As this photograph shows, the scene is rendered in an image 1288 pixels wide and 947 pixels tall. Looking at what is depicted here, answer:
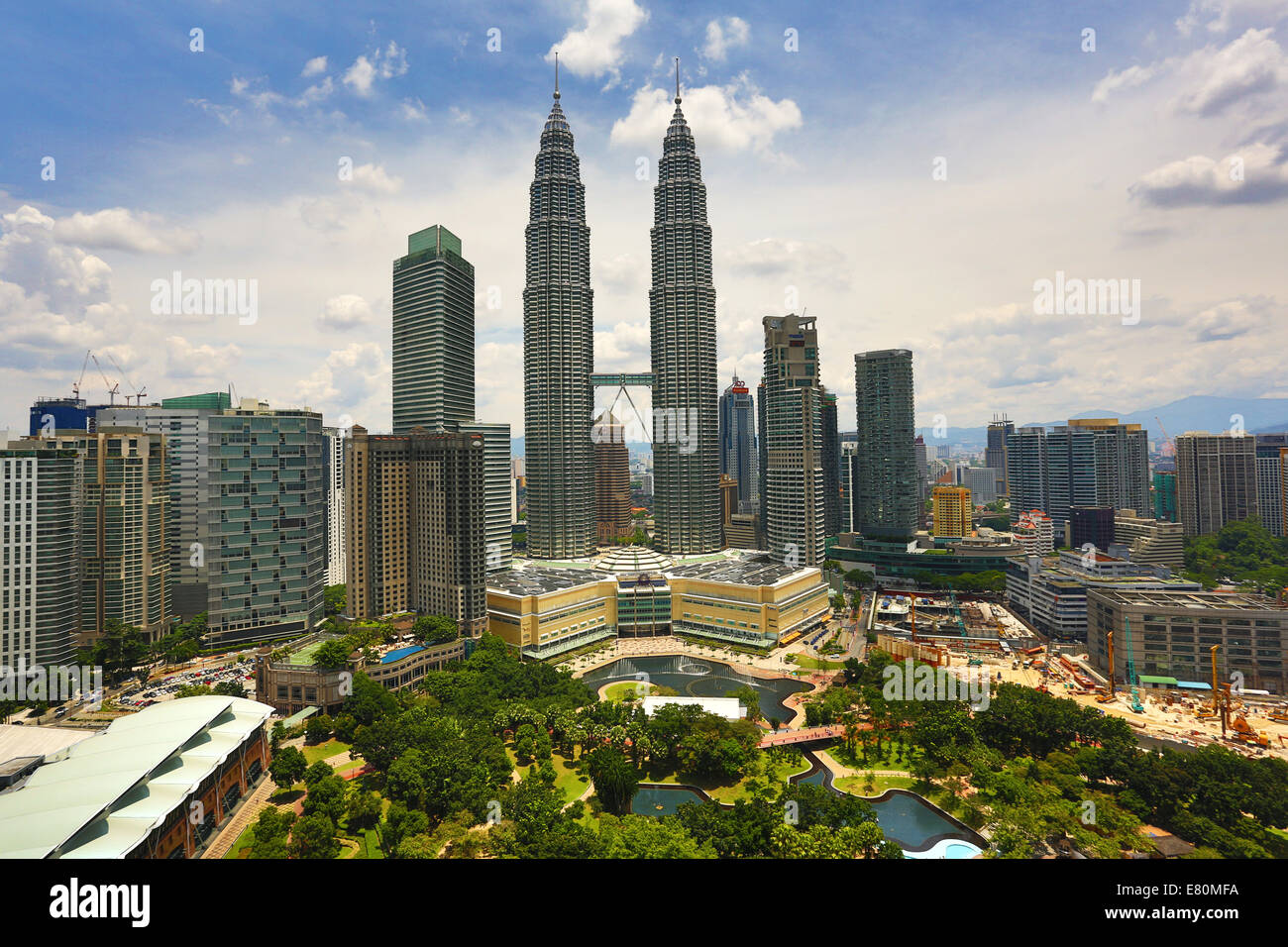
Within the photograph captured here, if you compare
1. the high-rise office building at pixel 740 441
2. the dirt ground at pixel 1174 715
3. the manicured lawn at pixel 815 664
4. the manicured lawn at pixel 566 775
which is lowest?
the dirt ground at pixel 1174 715

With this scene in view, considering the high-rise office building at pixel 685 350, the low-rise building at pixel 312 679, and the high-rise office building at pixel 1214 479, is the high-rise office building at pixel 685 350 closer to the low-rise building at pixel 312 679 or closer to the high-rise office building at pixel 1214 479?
the low-rise building at pixel 312 679

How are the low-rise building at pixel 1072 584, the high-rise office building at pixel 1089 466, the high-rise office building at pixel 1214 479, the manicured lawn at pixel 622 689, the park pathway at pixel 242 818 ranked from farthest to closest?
the high-rise office building at pixel 1089 466, the high-rise office building at pixel 1214 479, the low-rise building at pixel 1072 584, the manicured lawn at pixel 622 689, the park pathway at pixel 242 818

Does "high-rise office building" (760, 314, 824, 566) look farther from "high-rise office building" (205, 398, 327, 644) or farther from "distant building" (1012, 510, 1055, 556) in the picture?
"high-rise office building" (205, 398, 327, 644)

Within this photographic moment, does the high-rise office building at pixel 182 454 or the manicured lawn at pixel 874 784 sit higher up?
the high-rise office building at pixel 182 454

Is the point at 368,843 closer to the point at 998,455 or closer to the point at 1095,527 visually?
the point at 1095,527

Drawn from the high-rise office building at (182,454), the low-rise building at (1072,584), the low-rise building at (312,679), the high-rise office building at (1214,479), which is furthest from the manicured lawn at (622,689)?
the high-rise office building at (1214,479)

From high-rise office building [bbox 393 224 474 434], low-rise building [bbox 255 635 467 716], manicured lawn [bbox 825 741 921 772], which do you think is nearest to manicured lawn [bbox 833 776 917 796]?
manicured lawn [bbox 825 741 921 772]
